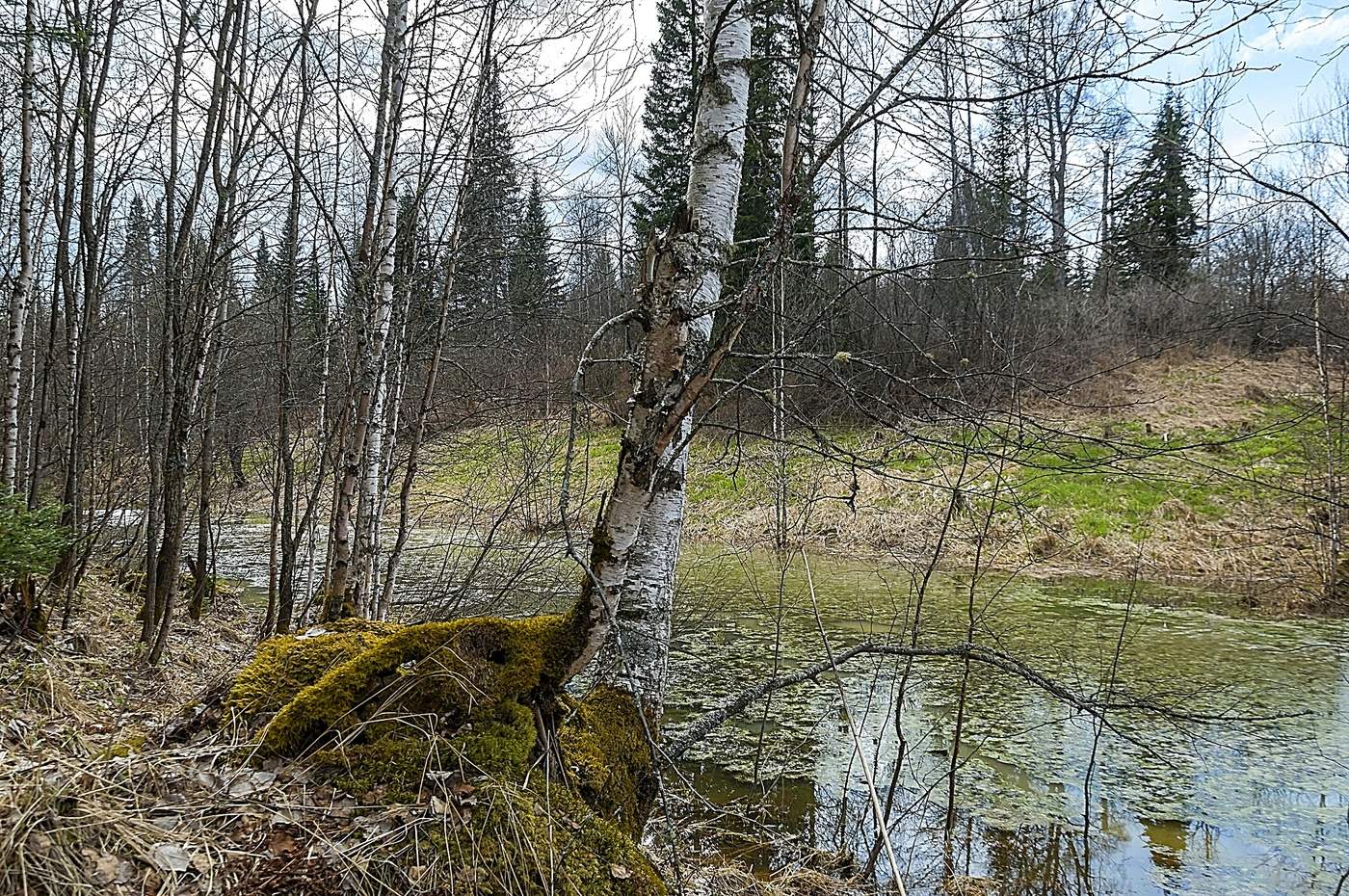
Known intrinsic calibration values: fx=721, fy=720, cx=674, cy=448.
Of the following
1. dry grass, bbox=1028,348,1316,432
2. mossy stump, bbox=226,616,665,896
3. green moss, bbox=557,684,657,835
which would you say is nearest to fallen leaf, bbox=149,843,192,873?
mossy stump, bbox=226,616,665,896

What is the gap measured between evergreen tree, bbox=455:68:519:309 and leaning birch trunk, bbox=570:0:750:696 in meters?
2.66

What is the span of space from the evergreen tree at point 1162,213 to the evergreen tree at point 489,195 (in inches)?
150

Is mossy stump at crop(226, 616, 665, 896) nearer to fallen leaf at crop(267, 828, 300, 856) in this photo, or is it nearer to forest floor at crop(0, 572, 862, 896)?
forest floor at crop(0, 572, 862, 896)

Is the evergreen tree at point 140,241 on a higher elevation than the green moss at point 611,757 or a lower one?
higher

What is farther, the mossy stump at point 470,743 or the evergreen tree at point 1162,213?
the evergreen tree at point 1162,213

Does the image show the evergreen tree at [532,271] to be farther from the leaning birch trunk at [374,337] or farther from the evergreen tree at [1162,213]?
the evergreen tree at [1162,213]

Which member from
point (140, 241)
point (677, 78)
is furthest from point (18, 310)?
point (677, 78)

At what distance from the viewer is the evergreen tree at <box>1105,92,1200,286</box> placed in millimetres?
2543

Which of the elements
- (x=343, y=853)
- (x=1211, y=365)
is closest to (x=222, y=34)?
(x=343, y=853)

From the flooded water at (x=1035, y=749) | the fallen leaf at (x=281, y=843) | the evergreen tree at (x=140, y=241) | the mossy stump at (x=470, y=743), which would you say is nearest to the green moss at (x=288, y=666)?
the mossy stump at (x=470, y=743)

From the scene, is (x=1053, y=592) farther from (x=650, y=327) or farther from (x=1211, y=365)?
(x=1211, y=365)

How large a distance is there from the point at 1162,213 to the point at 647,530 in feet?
8.91

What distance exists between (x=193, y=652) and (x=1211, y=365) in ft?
73.6

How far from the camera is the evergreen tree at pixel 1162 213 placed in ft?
8.34
